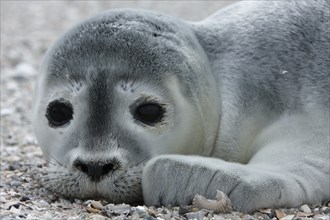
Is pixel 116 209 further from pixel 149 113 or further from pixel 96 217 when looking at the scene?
pixel 149 113

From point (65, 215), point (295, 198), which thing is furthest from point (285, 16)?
point (65, 215)

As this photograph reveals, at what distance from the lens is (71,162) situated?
3.34m

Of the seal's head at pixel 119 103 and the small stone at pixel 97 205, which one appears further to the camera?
the seal's head at pixel 119 103

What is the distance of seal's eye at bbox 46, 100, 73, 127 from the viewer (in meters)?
3.55

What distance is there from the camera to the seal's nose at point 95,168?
3.27m

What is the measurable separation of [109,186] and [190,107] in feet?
1.97

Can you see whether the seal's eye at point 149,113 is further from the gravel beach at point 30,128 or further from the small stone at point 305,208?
the small stone at point 305,208

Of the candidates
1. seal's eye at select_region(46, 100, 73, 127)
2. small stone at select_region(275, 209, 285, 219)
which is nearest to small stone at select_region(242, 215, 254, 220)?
small stone at select_region(275, 209, 285, 219)

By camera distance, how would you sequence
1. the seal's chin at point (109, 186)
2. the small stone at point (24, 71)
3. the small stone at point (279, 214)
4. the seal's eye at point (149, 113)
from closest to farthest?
the small stone at point (279, 214), the seal's chin at point (109, 186), the seal's eye at point (149, 113), the small stone at point (24, 71)

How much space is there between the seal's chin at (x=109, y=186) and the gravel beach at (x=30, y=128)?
47 millimetres

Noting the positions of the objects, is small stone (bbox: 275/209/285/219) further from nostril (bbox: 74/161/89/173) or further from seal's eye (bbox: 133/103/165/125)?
nostril (bbox: 74/161/89/173)

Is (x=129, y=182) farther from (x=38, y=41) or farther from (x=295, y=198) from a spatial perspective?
(x=38, y=41)

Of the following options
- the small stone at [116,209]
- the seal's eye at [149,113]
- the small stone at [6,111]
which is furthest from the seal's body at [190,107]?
the small stone at [6,111]

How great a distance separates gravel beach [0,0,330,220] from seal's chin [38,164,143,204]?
5 cm
